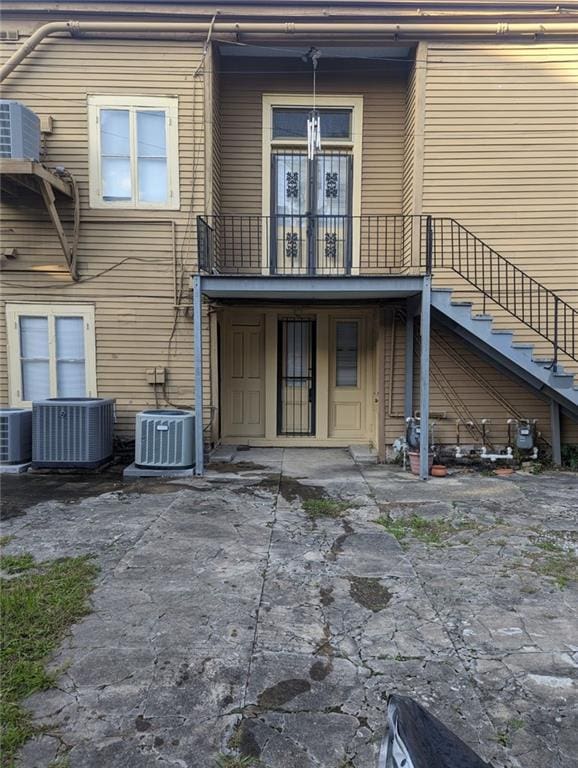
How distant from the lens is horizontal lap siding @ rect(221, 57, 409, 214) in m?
7.81

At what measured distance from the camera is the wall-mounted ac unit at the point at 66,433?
6.77m

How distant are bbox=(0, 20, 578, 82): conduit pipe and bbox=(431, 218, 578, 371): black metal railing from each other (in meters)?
2.55

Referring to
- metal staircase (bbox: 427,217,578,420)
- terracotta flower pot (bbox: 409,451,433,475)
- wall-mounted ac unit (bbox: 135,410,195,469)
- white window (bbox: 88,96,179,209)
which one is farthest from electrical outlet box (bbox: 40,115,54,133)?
terracotta flower pot (bbox: 409,451,433,475)

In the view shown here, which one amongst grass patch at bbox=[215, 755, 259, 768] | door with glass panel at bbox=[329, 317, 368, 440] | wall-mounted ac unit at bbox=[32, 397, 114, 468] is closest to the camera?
grass patch at bbox=[215, 755, 259, 768]

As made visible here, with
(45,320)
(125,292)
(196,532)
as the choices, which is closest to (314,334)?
(125,292)

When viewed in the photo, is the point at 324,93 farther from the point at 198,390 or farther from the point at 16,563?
the point at 16,563

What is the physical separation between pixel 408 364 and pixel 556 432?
2.28m

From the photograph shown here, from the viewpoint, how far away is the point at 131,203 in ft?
24.3

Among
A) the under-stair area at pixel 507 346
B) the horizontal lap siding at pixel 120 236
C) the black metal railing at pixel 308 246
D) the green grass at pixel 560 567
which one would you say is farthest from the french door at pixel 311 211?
the green grass at pixel 560 567

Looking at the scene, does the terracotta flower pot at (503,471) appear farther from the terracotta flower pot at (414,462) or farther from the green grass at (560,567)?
the green grass at (560,567)

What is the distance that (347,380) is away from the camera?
8.96 m

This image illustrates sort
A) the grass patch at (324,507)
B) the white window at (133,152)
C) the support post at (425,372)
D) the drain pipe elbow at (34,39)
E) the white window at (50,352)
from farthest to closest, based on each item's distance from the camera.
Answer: the white window at (50,352) < the white window at (133,152) < the drain pipe elbow at (34,39) < the support post at (425,372) < the grass patch at (324,507)

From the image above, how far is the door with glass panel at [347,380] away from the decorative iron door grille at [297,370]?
346 millimetres

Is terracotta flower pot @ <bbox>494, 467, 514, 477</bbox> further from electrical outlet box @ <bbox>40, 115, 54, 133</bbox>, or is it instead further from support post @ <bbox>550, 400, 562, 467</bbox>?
electrical outlet box @ <bbox>40, 115, 54, 133</bbox>
